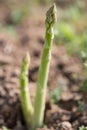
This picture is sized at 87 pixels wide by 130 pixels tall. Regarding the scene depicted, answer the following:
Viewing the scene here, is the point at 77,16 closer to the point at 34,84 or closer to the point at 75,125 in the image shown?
the point at 34,84

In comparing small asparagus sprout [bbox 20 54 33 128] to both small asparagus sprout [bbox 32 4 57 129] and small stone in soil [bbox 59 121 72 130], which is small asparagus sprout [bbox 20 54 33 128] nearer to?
small asparagus sprout [bbox 32 4 57 129]

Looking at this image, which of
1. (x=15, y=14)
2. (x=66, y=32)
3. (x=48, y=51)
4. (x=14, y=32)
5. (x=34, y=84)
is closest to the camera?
(x=48, y=51)

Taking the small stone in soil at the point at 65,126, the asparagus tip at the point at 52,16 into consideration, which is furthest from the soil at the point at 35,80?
the asparagus tip at the point at 52,16

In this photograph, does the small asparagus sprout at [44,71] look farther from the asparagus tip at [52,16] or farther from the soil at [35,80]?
the soil at [35,80]

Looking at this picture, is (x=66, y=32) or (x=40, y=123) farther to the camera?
(x=66, y=32)

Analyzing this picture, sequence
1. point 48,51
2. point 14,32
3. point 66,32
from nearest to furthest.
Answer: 1. point 48,51
2. point 66,32
3. point 14,32

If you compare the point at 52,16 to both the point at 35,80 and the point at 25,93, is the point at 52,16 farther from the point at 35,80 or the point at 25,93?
the point at 35,80

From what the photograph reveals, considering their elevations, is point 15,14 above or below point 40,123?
above

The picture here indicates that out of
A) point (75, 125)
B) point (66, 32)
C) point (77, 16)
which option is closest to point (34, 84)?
point (75, 125)
